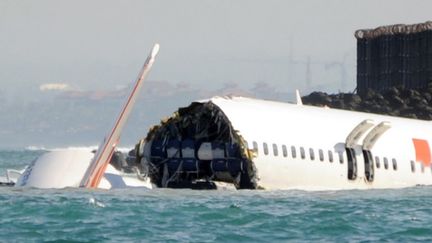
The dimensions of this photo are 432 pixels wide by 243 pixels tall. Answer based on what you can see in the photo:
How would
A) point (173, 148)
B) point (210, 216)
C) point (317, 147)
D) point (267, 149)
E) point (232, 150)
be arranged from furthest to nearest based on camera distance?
point (317, 147) < point (173, 148) < point (232, 150) < point (267, 149) < point (210, 216)

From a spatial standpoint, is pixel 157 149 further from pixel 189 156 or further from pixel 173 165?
pixel 189 156

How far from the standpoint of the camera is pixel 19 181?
61.5 metres

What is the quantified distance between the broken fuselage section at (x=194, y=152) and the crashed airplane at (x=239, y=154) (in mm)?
34

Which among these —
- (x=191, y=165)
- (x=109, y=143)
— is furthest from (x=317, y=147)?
(x=109, y=143)

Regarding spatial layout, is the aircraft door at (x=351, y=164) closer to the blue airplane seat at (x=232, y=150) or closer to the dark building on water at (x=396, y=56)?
the blue airplane seat at (x=232, y=150)

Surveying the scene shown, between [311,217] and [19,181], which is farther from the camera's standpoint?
[19,181]

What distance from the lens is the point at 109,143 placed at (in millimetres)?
59000

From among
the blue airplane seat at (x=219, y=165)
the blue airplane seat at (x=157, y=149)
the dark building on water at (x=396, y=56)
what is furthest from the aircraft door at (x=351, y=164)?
the dark building on water at (x=396, y=56)

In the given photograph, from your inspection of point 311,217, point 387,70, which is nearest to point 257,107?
point 311,217

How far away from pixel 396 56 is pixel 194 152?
61998 mm

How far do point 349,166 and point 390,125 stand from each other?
Result: 4073mm

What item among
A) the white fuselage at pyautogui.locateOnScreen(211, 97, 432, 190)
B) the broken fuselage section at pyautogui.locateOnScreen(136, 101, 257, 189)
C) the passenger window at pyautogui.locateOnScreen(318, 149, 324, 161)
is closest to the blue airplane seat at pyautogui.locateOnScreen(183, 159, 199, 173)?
the broken fuselage section at pyautogui.locateOnScreen(136, 101, 257, 189)

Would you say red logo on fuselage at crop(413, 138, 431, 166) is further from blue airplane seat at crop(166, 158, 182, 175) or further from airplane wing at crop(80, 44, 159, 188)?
airplane wing at crop(80, 44, 159, 188)

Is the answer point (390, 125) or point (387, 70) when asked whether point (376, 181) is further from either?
point (387, 70)
